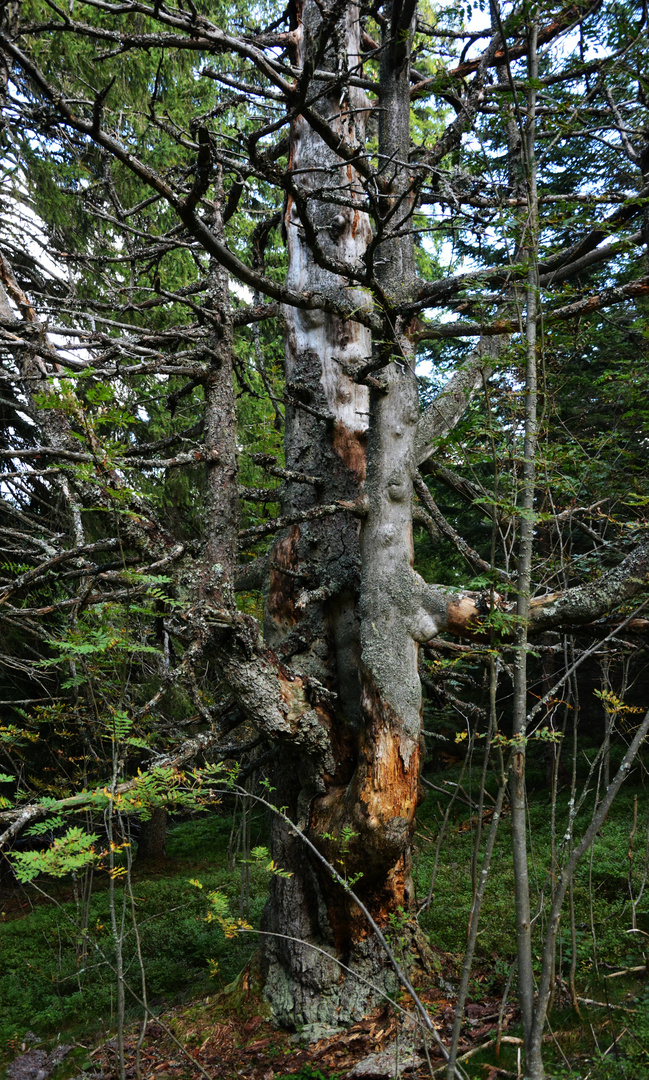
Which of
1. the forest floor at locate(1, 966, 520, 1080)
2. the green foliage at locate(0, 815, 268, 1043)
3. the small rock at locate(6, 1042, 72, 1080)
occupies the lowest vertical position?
the green foliage at locate(0, 815, 268, 1043)

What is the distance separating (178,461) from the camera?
12.5ft

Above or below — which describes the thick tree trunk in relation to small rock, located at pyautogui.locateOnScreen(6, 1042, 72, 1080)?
above

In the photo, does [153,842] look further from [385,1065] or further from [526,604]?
[526,604]

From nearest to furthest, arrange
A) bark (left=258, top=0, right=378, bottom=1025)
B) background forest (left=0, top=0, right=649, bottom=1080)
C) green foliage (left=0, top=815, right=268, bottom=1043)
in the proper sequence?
background forest (left=0, top=0, right=649, bottom=1080), bark (left=258, top=0, right=378, bottom=1025), green foliage (left=0, top=815, right=268, bottom=1043)

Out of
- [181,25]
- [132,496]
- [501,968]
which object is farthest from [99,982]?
[181,25]

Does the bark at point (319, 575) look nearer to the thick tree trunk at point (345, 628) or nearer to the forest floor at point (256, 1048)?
the thick tree trunk at point (345, 628)

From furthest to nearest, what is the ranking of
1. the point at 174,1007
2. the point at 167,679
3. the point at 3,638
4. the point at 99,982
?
the point at 3,638, the point at 99,982, the point at 174,1007, the point at 167,679

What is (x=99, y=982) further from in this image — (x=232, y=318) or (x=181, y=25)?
(x=181, y=25)

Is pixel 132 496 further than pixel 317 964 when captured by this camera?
No

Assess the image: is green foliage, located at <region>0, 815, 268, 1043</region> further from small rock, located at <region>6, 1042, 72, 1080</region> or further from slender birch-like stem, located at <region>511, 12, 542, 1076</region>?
slender birch-like stem, located at <region>511, 12, 542, 1076</region>

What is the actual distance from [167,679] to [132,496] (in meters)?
0.97

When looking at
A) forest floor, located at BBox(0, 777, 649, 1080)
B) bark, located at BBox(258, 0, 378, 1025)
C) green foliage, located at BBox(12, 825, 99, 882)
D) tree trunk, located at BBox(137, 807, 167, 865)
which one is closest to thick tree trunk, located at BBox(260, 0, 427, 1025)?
bark, located at BBox(258, 0, 378, 1025)

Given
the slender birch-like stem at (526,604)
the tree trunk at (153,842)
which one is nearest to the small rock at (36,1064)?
the slender birch-like stem at (526,604)

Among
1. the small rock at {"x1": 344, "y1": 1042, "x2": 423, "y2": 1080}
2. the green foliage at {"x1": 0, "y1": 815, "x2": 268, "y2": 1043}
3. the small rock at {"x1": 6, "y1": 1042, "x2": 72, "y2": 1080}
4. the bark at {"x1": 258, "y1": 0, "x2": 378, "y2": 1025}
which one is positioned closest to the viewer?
the small rock at {"x1": 344, "y1": 1042, "x2": 423, "y2": 1080}
